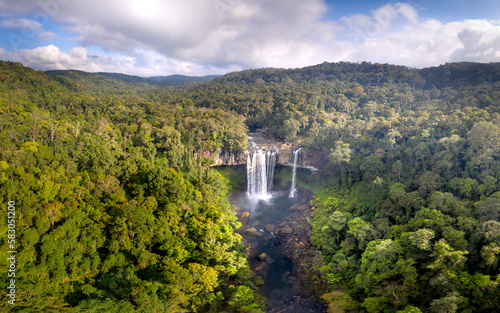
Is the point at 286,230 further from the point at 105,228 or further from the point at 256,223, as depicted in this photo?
the point at 105,228

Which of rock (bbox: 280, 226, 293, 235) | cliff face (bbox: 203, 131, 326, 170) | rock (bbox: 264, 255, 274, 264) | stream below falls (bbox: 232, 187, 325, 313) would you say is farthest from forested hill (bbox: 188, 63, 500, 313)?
rock (bbox: 264, 255, 274, 264)

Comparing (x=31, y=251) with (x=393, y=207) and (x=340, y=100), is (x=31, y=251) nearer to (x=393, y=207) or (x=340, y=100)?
(x=393, y=207)

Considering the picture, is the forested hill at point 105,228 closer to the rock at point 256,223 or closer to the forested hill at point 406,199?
the rock at point 256,223

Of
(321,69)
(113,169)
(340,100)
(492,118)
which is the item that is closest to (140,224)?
(113,169)

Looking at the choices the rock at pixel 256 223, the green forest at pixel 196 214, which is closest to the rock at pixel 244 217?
the rock at pixel 256 223

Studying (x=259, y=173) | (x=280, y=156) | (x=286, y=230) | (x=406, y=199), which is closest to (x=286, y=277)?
(x=286, y=230)

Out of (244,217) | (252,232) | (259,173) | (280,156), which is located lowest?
(252,232)
